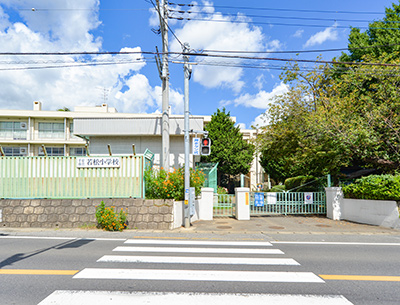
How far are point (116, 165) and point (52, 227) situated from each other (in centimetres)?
338

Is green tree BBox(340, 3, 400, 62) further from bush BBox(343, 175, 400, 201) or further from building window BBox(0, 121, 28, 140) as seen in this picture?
building window BBox(0, 121, 28, 140)

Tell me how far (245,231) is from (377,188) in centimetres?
590

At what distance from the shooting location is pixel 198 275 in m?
5.08

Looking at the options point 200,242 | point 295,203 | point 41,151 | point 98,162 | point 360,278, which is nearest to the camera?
point 360,278

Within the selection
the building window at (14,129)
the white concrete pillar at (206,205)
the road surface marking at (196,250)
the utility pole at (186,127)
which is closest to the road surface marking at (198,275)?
the road surface marking at (196,250)

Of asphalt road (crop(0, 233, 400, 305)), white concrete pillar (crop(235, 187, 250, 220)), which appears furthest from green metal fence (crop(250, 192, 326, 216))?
asphalt road (crop(0, 233, 400, 305))

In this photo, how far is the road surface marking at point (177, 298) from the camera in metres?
3.90

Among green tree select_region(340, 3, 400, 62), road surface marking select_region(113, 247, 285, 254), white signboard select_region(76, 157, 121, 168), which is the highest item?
green tree select_region(340, 3, 400, 62)

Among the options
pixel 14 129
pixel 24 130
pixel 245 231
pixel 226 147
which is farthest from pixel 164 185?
pixel 14 129

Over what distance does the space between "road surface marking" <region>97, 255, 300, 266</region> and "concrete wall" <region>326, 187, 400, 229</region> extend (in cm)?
699

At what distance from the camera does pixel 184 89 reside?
10.9 m

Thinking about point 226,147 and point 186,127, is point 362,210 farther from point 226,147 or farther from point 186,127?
point 226,147

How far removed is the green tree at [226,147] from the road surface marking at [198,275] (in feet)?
85.8

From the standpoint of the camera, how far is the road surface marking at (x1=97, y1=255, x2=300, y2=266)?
19.5 ft
